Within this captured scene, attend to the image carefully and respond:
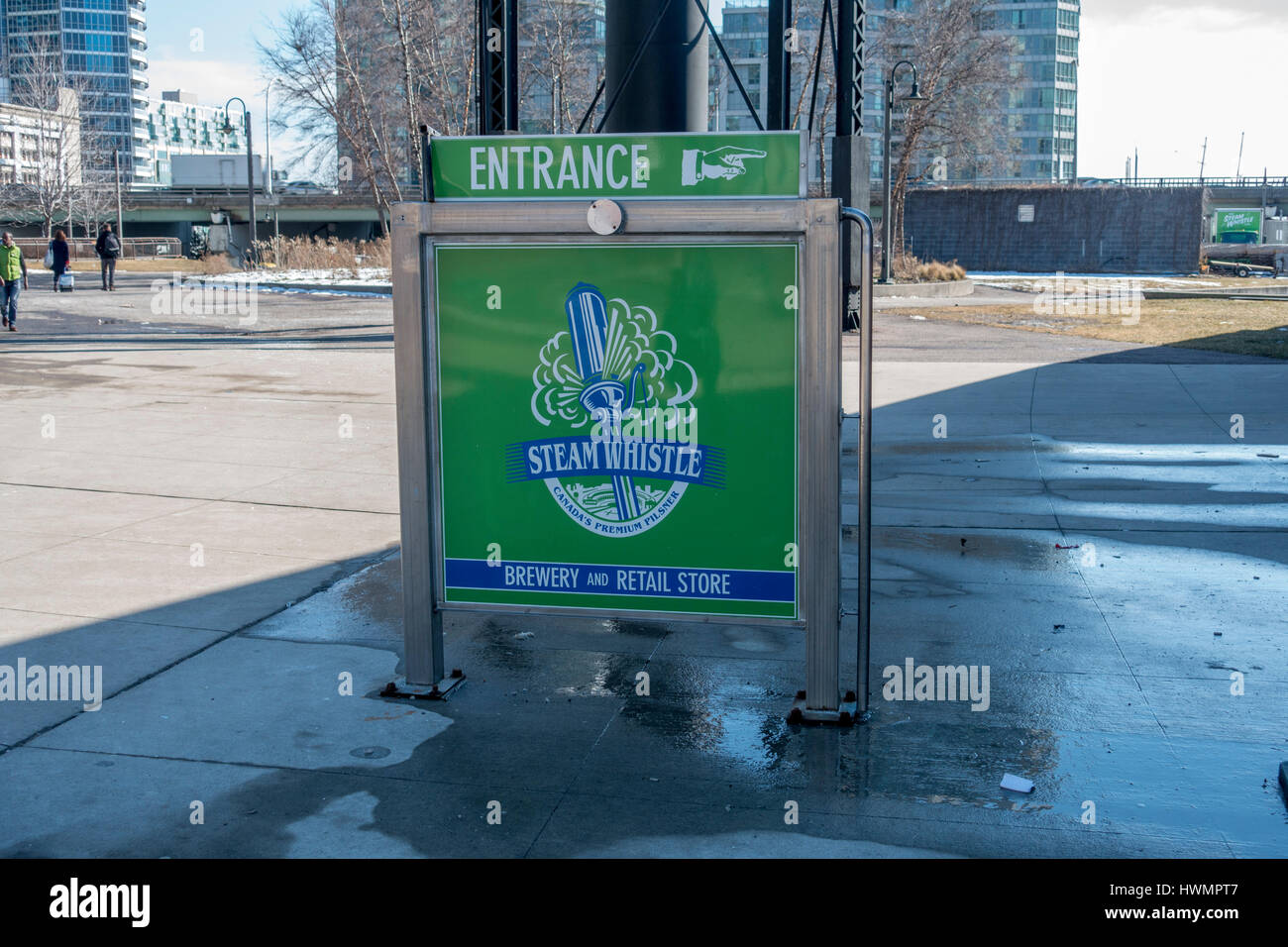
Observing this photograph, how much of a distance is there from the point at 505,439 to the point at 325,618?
1.73 m

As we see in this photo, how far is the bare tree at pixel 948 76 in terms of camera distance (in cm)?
5425

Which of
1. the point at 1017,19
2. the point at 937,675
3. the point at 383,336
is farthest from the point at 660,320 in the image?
the point at 1017,19

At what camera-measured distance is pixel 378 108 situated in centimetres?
4838

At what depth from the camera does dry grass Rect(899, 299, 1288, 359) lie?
74.2 ft

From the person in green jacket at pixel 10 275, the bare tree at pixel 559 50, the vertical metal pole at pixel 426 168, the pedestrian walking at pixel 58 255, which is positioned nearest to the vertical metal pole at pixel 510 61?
the vertical metal pole at pixel 426 168

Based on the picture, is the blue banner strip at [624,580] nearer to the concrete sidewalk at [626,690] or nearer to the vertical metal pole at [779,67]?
the concrete sidewalk at [626,690]

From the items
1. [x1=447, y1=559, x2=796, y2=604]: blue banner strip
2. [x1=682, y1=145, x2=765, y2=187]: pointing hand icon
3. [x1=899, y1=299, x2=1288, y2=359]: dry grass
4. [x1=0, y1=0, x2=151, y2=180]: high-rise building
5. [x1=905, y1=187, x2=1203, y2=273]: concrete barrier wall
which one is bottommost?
[x1=447, y1=559, x2=796, y2=604]: blue banner strip

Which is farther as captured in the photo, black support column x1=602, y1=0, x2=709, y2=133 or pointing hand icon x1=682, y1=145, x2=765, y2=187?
black support column x1=602, y1=0, x2=709, y2=133

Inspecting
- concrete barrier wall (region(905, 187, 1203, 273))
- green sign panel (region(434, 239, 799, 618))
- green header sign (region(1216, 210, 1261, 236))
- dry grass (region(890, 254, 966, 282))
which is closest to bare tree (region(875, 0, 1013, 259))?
dry grass (region(890, 254, 966, 282))

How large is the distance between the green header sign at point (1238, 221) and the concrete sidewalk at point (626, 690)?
281ft

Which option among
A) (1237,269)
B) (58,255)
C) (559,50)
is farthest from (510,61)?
(1237,269)

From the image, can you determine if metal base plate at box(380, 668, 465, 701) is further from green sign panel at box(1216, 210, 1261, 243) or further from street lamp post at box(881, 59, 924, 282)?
green sign panel at box(1216, 210, 1261, 243)

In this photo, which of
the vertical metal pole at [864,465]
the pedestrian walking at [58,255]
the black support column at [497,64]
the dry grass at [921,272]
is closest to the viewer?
the vertical metal pole at [864,465]

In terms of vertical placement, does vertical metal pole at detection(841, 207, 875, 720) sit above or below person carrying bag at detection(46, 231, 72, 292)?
below
